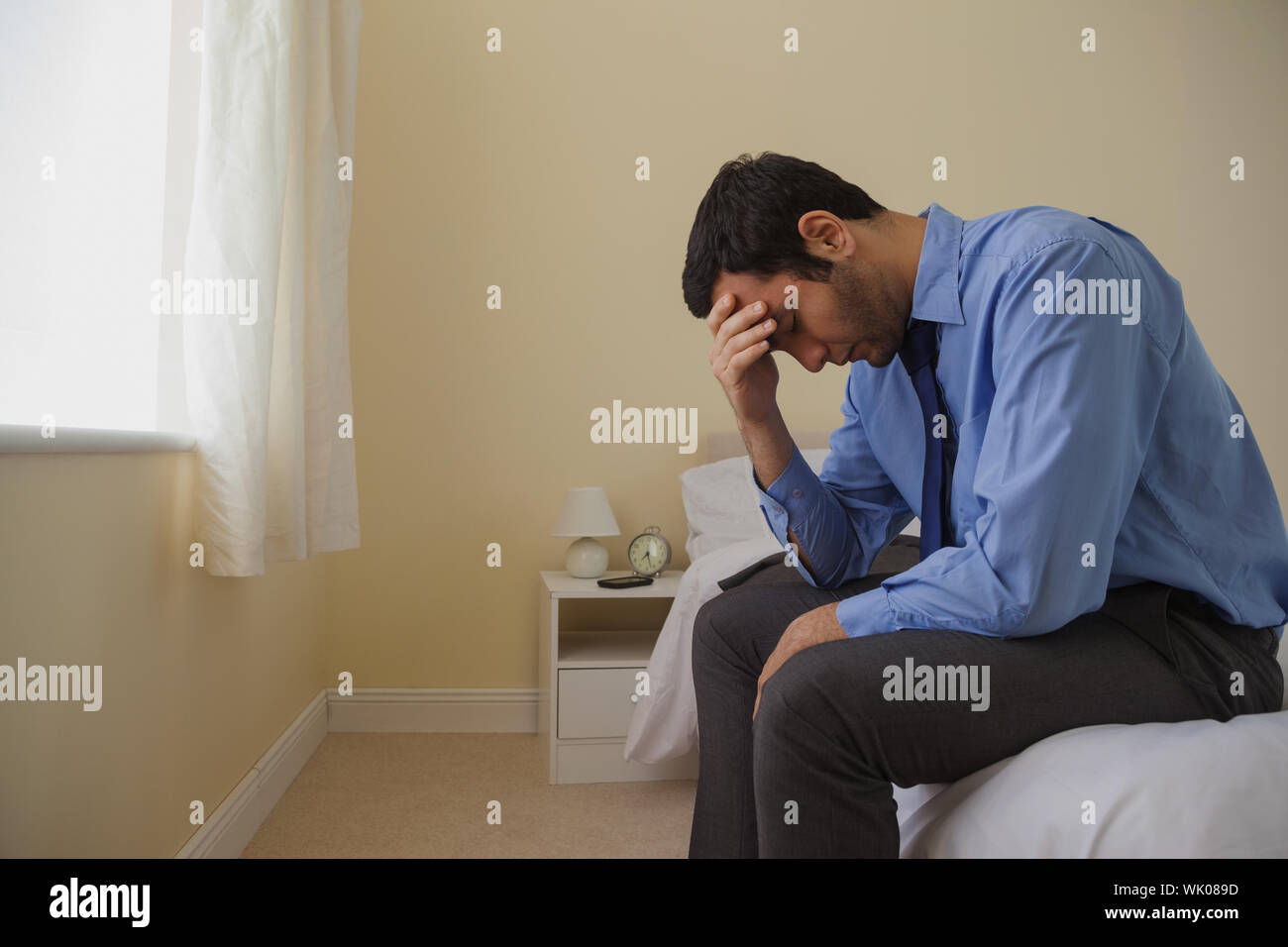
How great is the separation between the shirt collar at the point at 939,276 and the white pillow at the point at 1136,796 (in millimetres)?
479

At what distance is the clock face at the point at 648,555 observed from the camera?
9.12 ft

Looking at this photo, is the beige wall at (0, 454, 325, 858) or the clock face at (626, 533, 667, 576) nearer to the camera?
the beige wall at (0, 454, 325, 858)

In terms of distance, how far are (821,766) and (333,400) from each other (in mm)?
1621

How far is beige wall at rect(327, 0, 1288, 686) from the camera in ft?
9.66

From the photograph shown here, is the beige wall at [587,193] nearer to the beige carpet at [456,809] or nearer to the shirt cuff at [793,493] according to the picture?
the beige carpet at [456,809]

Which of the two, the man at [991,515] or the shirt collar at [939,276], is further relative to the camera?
the shirt collar at [939,276]

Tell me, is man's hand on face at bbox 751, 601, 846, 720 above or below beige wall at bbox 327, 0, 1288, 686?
below

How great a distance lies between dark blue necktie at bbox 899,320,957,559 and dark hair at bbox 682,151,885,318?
0.15 metres

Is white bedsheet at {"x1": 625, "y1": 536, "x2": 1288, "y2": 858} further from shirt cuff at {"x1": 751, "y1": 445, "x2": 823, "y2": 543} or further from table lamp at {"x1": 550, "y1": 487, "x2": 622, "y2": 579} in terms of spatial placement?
table lamp at {"x1": 550, "y1": 487, "x2": 622, "y2": 579}

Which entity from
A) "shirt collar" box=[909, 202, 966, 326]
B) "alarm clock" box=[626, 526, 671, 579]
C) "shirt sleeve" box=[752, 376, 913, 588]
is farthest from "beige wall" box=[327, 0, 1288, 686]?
"shirt collar" box=[909, 202, 966, 326]

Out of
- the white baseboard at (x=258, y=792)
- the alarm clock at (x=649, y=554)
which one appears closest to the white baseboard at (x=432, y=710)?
the white baseboard at (x=258, y=792)

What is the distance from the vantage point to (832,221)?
1.10 meters

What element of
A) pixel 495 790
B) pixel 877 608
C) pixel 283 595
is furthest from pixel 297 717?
pixel 877 608

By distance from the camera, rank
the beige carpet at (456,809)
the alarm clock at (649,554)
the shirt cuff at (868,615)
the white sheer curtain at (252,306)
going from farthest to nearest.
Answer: the alarm clock at (649,554)
the beige carpet at (456,809)
the white sheer curtain at (252,306)
the shirt cuff at (868,615)
